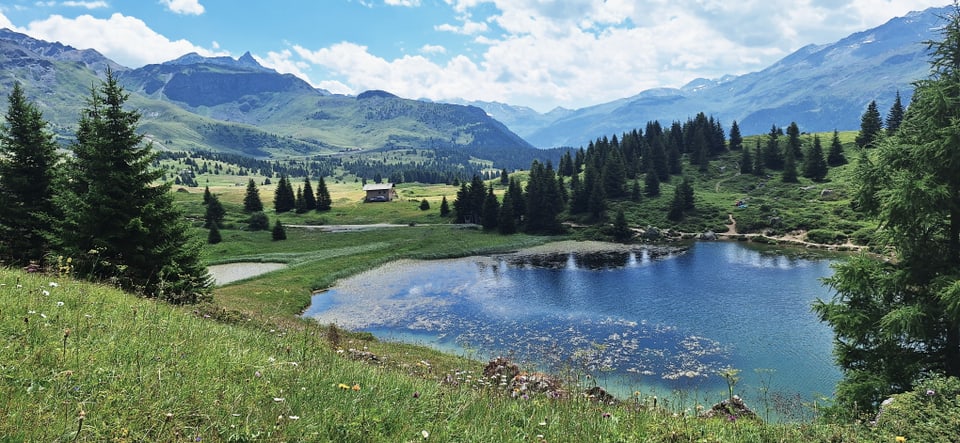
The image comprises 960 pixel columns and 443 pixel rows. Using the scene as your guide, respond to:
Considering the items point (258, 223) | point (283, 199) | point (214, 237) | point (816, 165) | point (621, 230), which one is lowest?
point (214, 237)

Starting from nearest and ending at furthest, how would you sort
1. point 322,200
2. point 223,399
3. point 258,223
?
1. point 223,399
2. point 258,223
3. point 322,200

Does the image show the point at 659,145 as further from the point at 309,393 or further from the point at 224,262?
the point at 309,393

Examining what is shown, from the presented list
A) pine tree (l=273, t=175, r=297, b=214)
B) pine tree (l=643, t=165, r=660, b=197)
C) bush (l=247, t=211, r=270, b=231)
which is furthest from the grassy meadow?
pine tree (l=273, t=175, r=297, b=214)

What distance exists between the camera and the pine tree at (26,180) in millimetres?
25422

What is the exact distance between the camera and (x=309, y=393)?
20.4 feet

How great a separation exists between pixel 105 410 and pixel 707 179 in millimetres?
140205

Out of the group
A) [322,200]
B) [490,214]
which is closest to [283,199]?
[322,200]

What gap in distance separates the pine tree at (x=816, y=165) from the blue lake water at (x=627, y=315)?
191 feet

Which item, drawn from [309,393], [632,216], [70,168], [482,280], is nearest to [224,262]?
[482,280]

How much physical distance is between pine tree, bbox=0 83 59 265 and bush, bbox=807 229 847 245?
303ft

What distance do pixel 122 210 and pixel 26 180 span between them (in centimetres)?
1049

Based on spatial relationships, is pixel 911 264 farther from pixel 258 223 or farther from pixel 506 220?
Result: pixel 258 223

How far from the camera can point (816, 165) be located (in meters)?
109

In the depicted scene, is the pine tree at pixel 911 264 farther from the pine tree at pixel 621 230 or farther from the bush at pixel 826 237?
the pine tree at pixel 621 230
